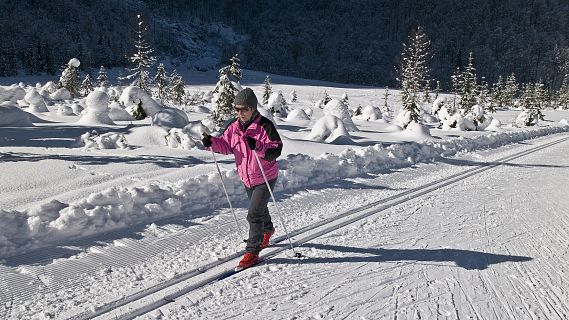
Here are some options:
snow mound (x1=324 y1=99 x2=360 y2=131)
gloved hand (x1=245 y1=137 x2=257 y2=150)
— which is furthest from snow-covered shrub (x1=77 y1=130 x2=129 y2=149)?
snow mound (x1=324 y1=99 x2=360 y2=131)

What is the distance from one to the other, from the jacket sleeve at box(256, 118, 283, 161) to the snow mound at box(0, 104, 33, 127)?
16.8 meters

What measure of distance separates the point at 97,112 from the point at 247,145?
672 inches

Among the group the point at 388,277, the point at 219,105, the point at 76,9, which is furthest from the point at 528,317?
the point at 76,9

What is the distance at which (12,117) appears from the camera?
16875 millimetres

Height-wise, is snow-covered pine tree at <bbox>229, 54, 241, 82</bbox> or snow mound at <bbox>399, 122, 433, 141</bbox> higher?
snow-covered pine tree at <bbox>229, 54, 241, 82</bbox>

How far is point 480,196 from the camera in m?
8.22

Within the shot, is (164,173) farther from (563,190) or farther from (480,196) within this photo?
(563,190)

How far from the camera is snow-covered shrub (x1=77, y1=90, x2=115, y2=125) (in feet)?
62.0

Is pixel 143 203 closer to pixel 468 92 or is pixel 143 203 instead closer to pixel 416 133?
pixel 416 133

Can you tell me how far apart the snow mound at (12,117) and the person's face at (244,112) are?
1655 centimetres

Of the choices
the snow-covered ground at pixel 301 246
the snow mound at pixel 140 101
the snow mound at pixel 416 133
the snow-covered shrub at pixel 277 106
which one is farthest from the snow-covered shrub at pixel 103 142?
the snow-covered shrub at pixel 277 106

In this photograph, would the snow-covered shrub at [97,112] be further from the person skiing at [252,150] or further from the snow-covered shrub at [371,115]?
the snow-covered shrub at [371,115]

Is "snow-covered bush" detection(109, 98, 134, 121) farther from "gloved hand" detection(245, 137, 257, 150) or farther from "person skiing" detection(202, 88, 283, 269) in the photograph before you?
"gloved hand" detection(245, 137, 257, 150)

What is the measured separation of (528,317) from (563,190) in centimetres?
721
